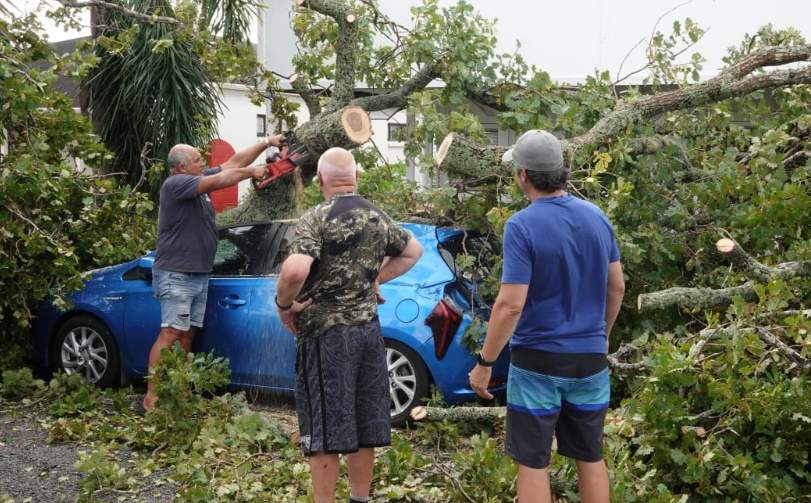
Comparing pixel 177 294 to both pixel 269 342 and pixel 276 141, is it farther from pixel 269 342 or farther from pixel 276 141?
pixel 276 141

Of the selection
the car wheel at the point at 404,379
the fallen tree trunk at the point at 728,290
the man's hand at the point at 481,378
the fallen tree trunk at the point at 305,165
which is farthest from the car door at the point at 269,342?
the man's hand at the point at 481,378

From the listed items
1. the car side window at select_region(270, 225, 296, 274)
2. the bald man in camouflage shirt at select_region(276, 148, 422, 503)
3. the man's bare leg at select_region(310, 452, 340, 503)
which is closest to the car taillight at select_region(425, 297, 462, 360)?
the car side window at select_region(270, 225, 296, 274)

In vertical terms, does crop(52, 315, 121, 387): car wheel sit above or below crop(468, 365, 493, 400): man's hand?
below

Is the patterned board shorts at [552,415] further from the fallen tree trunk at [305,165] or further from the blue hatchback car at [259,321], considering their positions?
the fallen tree trunk at [305,165]

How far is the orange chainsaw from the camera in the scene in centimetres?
733

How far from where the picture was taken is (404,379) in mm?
6160

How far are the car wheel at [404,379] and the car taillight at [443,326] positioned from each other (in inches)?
7.0

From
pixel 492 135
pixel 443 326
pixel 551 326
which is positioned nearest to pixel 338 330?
pixel 551 326

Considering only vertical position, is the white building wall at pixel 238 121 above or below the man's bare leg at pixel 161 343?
above

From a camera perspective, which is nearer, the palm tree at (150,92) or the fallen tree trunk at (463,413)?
the fallen tree trunk at (463,413)

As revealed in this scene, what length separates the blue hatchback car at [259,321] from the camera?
20.0 ft

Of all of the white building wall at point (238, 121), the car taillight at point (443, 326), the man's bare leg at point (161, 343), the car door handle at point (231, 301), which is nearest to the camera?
the car taillight at point (443, 326)

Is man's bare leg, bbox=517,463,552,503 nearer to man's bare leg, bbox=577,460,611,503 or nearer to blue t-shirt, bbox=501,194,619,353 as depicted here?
man's bare leg, bbox=577,460,611,503

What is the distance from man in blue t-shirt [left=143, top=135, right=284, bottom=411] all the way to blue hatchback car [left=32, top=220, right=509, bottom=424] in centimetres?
26
